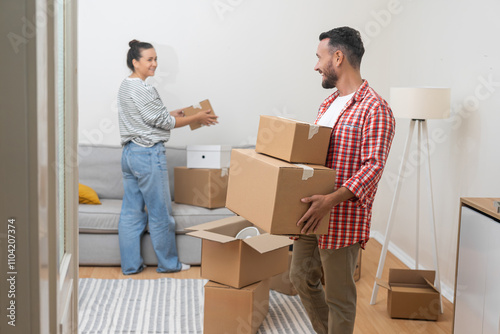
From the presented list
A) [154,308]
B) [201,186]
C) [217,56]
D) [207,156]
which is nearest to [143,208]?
[201,186]

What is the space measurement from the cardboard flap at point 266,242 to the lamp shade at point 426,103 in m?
1.07

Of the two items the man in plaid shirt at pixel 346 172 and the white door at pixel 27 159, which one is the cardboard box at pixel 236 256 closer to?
the man in plaid shirt at pixel 346 172

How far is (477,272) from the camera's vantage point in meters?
2.23

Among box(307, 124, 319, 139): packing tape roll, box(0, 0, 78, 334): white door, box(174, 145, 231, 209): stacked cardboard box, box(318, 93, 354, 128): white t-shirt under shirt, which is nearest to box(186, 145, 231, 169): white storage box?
box(174, 145, 231, 209): stacked cardboard box

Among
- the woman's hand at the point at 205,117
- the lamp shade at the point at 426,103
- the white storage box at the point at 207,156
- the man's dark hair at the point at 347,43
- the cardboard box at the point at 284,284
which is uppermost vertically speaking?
the man's dark hair at the point at 347,43

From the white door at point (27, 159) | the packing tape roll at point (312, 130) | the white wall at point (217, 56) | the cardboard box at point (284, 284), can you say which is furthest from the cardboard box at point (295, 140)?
the white wall at point (217, 56)

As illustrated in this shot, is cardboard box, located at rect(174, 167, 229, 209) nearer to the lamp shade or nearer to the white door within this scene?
the lamp shade

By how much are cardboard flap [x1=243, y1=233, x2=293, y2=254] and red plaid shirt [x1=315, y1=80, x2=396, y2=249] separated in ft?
2.17

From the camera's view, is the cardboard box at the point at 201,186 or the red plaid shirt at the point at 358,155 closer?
the red plaid shirt at the point at 358,155

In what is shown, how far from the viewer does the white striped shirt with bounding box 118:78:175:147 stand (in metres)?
3.60

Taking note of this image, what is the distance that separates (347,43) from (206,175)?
2.07m

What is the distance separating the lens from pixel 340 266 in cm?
211

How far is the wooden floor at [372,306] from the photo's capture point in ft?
9.66

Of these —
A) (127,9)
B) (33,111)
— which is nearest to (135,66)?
(127,9)
